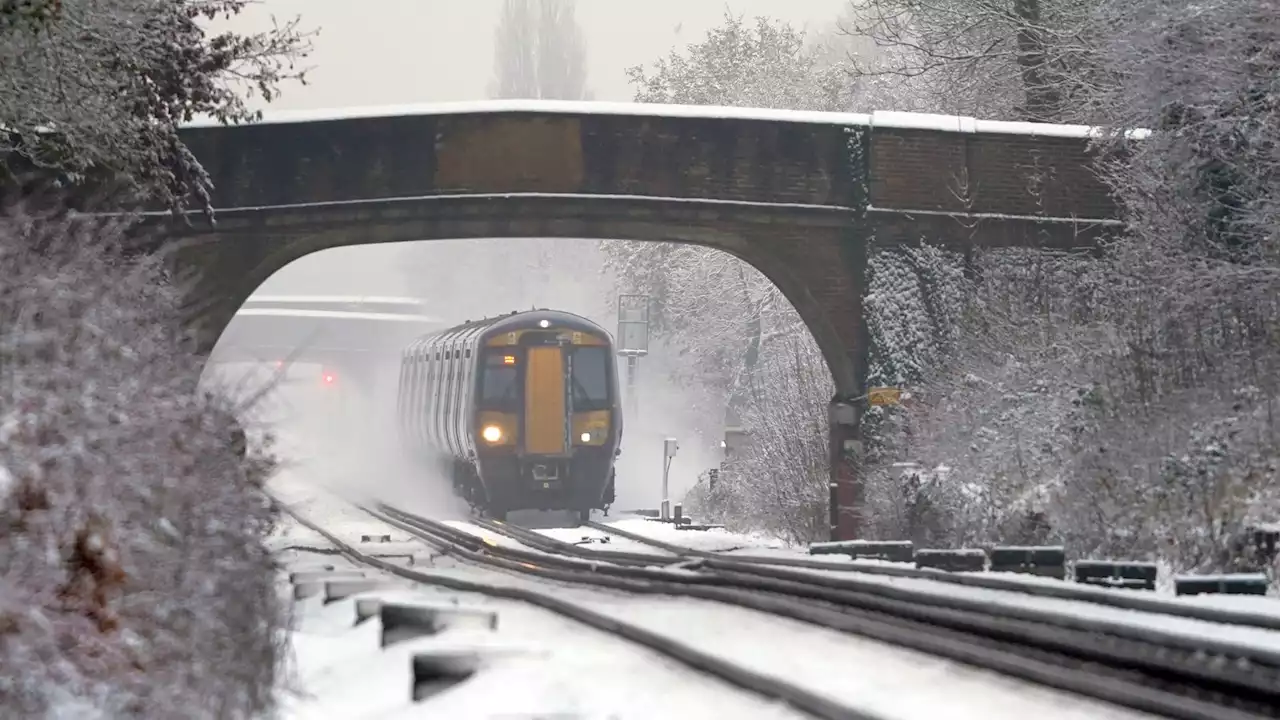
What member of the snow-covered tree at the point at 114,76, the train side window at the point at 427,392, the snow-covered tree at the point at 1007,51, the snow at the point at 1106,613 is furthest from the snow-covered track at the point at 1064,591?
the train side window at the point at 427,392

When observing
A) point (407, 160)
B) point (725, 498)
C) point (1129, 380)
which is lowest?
point (725, 498)

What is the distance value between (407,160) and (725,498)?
10536mm

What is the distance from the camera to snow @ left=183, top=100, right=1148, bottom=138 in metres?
19.2

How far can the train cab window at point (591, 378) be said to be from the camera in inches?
921

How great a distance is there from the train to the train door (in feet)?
0.05

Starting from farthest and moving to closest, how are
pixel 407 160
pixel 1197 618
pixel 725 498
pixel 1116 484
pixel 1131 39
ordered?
pixel 725 498, pixel 407 160, pixel 1131 39, pixel 1116 484, pixel 1197 618

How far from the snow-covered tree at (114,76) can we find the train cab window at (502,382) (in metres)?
8.91

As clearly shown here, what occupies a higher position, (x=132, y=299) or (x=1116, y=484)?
(x=132, y=299)

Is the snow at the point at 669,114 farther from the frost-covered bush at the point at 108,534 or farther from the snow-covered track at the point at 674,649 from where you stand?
the frost-covered bush at the point at 108,534

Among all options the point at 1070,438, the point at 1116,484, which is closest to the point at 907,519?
the point at 1070,438

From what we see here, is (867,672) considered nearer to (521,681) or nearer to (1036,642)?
(1036,642)

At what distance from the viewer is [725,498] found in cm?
2747

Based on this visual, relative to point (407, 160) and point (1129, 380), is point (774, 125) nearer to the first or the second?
point (407, 160)

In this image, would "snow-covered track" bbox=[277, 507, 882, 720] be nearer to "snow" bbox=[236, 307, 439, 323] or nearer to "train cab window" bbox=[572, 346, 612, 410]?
"train cab window" bbox=[572, 346, 612, 410]
